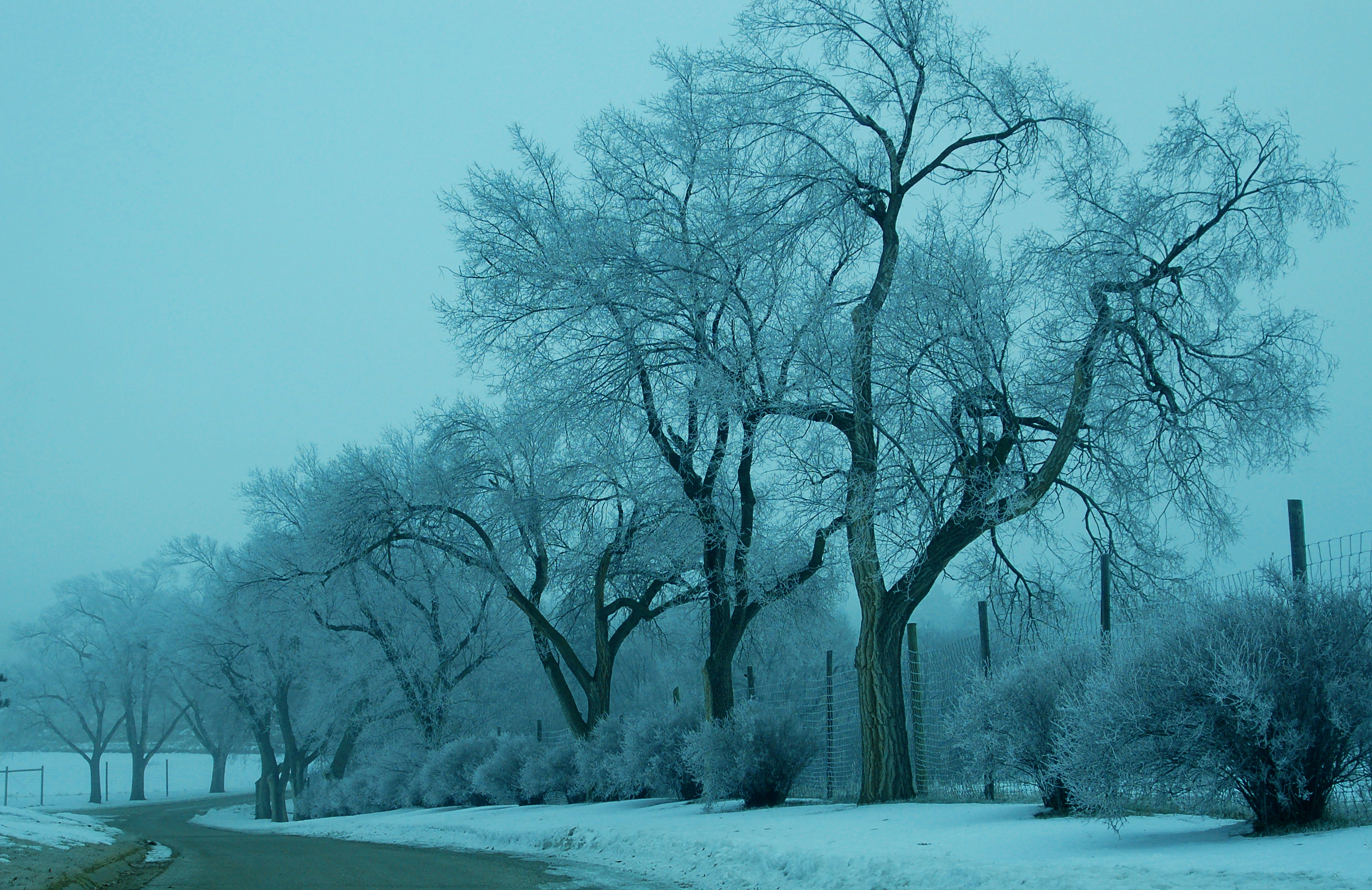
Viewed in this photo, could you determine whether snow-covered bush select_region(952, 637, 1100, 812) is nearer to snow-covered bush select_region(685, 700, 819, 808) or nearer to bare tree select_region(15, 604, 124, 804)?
snow-covered bush select_region(685, 700, 819, 808)

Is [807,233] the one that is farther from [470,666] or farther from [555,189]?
[470,666]

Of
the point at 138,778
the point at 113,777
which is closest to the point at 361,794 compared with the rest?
the point at 138,778

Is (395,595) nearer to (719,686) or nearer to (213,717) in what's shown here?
(719,686)

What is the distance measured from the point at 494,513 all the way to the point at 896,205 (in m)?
10.3

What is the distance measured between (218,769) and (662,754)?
206 ft

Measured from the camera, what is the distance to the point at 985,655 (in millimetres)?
12492

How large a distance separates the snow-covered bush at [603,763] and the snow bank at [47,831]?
7.28 meters

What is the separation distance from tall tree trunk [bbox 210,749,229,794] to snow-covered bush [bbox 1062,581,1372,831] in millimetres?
68553

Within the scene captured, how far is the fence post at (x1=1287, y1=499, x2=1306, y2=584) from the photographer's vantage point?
307 inches

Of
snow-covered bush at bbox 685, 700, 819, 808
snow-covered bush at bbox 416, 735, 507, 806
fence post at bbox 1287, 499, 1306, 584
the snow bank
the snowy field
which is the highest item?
fence post at bbox 1287, 499, 1306, 584

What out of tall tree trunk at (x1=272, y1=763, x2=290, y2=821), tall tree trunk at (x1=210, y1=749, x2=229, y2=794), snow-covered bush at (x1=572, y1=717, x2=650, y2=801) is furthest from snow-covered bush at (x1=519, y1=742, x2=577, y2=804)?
tall tree trunk at (x1=210, y1=749, x2=229, y2=794)

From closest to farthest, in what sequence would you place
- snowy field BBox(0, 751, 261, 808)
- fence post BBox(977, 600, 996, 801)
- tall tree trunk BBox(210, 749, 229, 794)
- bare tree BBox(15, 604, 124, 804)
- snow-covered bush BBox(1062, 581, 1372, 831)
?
snow-covered bush BBox(1062, 581, 1372, 831)
fence post BBox(977, 600, 996, 801)
bare tree BBox(15, 604, 124, 804)
tall tree trunk BBox(210, 749, 229, 794)
snowy field BBox(0, 751, 261, 808)

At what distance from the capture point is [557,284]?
15805 millimetres

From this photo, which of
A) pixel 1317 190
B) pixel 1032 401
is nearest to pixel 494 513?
pixel 1032 401
